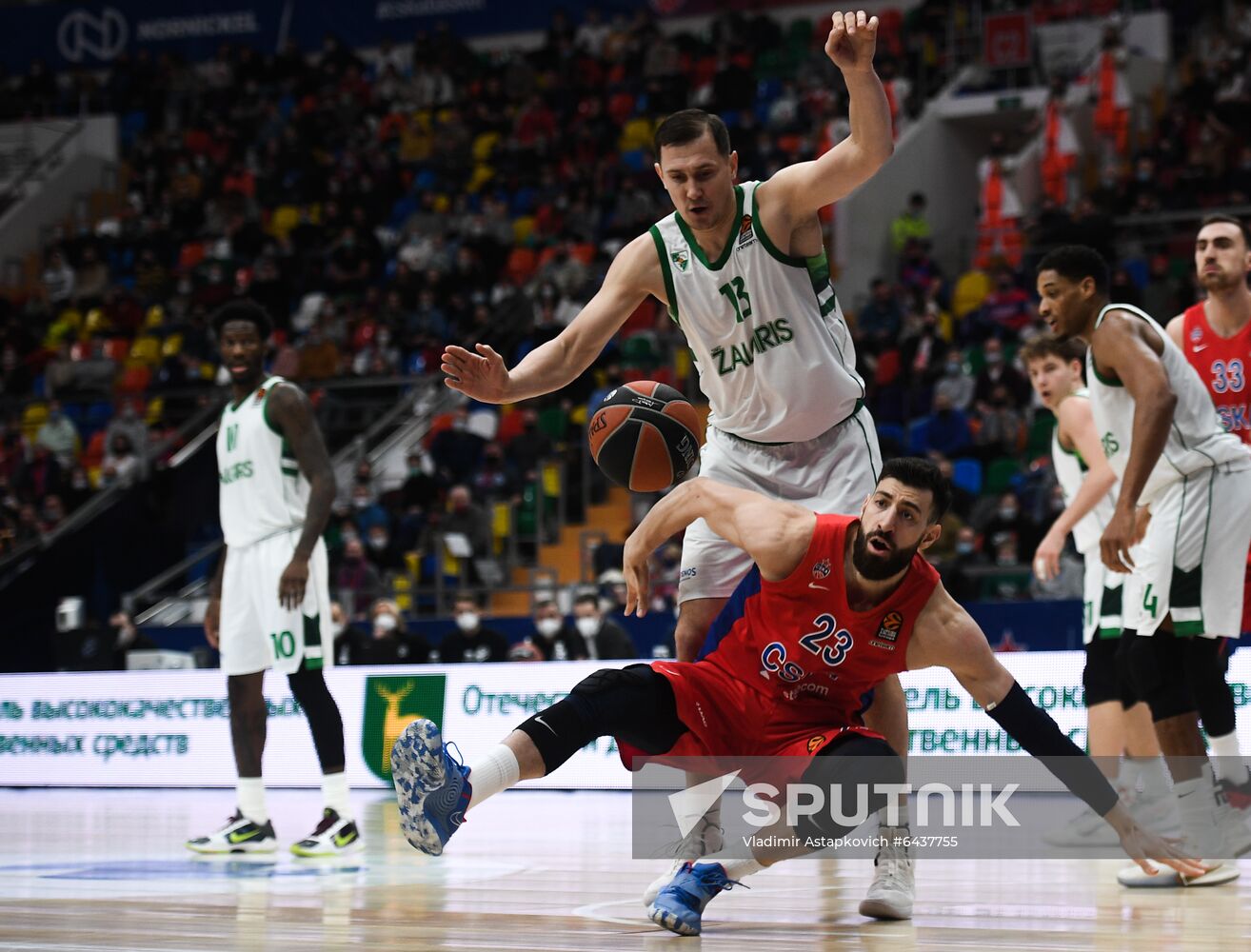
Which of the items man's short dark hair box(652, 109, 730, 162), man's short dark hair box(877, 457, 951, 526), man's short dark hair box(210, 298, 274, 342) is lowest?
man's short dark hair box(877, 457, 951, 526)

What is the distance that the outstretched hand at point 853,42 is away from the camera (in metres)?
4.43

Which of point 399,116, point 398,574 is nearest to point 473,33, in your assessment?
point 399,116

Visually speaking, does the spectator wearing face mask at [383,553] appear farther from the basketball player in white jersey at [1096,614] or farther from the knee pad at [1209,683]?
the knee pad at [1209,683]

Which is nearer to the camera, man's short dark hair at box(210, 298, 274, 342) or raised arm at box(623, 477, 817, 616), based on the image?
raised arm at box(623, 477, 817, 616)

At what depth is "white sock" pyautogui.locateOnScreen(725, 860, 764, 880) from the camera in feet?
15.4

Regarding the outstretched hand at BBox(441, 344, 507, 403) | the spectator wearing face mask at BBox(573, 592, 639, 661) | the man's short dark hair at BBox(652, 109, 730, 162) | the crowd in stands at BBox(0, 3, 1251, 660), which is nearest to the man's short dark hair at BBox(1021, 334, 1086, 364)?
the man's short dark hair at BBox(652, 109, 730, 162)

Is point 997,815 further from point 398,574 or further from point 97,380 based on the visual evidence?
point 97,380

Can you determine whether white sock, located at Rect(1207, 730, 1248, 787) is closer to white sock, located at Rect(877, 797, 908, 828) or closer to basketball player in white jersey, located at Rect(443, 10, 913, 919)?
basketball player in white jersey, located at Rect(443, 10, 913, 919)

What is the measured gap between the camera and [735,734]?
15.9 ft

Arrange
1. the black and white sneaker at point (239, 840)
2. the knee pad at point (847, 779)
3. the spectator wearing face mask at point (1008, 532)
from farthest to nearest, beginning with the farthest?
the spectator wearing face mask at point (1008, 532)
the black and white sneaker at point (239, 840)
the knee pad at point (847, 779)

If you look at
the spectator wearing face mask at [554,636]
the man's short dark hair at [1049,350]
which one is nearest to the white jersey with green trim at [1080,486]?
the man's short dark hair at [1049,350]

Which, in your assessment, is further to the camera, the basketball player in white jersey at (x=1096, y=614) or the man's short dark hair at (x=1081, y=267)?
the basketball player in white jersey at (x=1096, y=614)

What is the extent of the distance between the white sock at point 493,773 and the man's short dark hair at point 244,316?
3.66 meters

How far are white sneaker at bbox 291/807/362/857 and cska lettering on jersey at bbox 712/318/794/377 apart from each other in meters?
2.97
